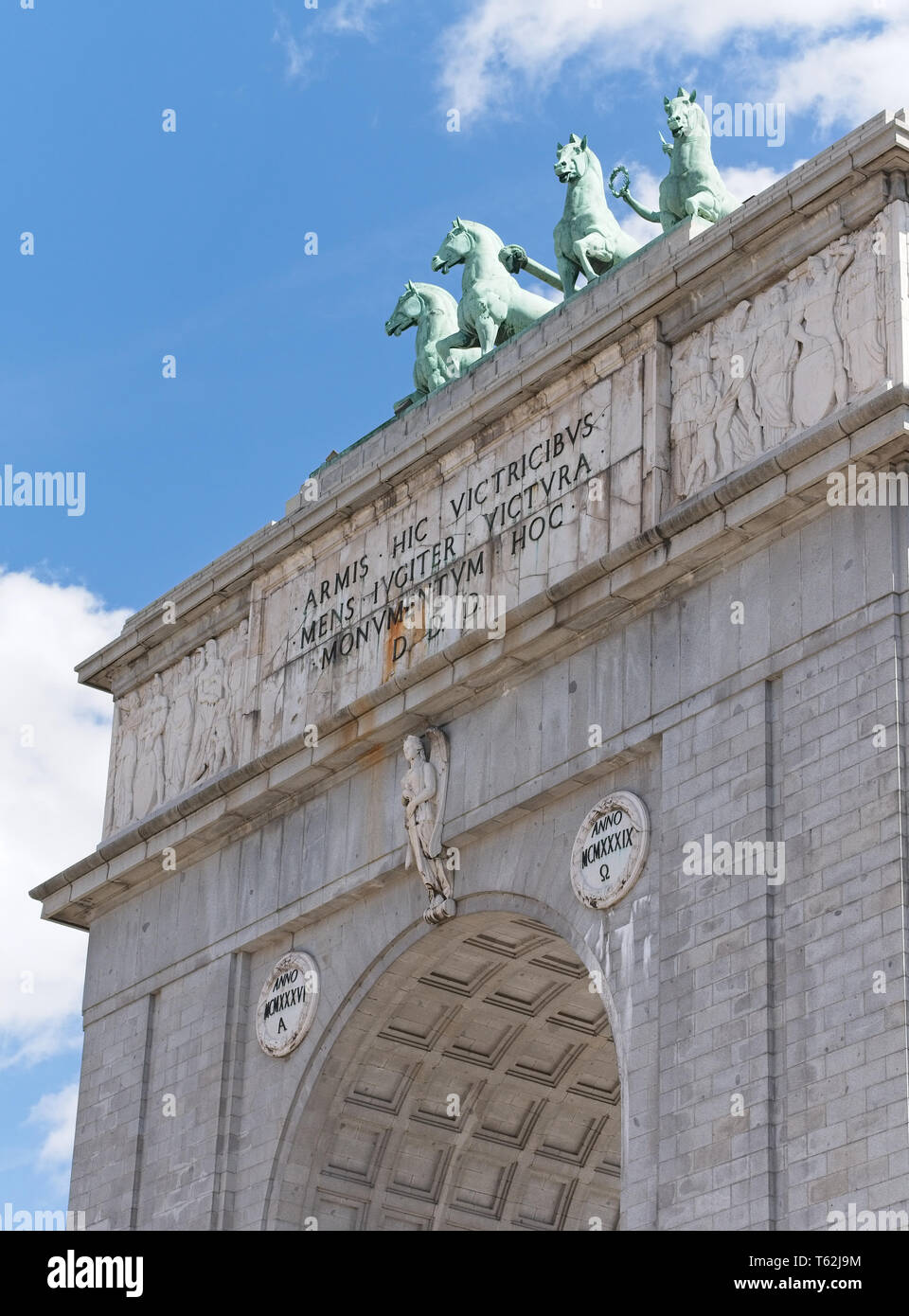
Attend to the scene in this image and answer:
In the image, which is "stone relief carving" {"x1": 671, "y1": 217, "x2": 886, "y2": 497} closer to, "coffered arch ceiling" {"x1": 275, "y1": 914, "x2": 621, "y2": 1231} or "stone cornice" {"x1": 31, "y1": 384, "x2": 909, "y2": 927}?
"stone cornice" {"x1": 31, "y1": 384, "x2": 909, "y2": 927}

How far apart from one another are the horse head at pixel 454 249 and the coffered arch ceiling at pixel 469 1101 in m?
8.57

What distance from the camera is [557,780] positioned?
2792 centimetres

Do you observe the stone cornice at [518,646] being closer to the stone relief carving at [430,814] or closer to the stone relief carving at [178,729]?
the stone relief carving at [430,814]

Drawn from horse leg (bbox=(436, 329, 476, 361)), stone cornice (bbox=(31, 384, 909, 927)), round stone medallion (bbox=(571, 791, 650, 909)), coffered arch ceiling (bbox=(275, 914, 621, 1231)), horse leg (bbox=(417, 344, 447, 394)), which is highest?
horse leg (bbox=(436, 329, 476, 361))

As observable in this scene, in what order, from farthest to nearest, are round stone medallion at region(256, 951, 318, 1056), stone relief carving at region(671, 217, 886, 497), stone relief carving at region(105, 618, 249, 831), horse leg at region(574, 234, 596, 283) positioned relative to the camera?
stone relief carving at region(105, 618, 249, 831) < horse leg at region(574, 234, 596, 283) < round stone medallion at region(256, 951, 318, 1056) < stone relief carving at region(671, 217, 886, 497)

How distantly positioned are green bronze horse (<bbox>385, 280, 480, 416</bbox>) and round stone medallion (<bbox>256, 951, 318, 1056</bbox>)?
7037 millimetres

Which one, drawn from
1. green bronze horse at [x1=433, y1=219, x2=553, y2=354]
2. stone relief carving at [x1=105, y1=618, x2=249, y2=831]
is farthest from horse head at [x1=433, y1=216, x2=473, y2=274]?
stone relief carving at [x1=105, y1=618, x2=249, y2=831]

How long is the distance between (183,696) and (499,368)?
638cm

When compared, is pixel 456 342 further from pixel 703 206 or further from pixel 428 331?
pixel 703 206

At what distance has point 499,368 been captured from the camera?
31234mm

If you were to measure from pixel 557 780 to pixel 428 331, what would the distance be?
797cm

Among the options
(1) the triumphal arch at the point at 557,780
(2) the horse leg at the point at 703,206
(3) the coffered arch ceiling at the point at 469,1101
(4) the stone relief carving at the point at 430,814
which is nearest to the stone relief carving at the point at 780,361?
(1) the triumphal arch at the point at 557,780

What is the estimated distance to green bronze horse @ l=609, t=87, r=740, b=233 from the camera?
99.6ft

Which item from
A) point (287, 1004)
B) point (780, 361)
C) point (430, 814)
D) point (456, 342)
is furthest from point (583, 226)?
point (287, 1004)
